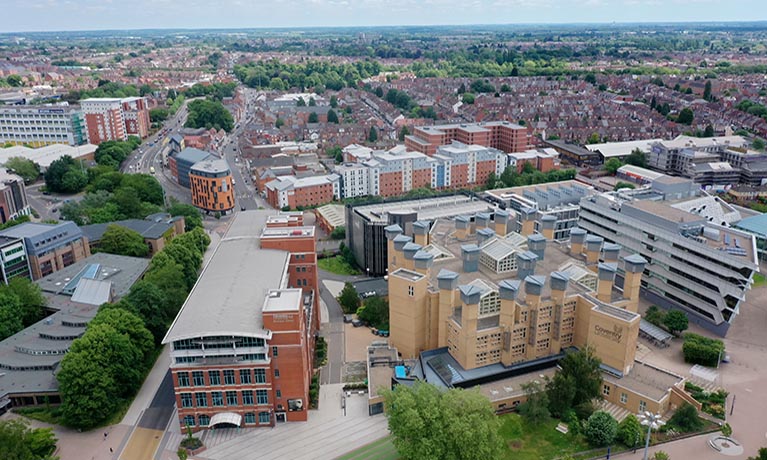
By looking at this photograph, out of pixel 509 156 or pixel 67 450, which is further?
pixel 509 156

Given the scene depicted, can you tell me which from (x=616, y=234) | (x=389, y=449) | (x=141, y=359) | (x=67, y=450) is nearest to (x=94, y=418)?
(x=67, y=450)

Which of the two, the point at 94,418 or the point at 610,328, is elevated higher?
the point at 610,328

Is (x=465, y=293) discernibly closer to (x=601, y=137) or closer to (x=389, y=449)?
(x=389, y=449)

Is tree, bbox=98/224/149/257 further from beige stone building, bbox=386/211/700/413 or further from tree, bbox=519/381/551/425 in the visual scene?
tree, bbox=519/381/551/425

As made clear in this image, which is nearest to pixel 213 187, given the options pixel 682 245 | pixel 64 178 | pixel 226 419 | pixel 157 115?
pixel 64 178

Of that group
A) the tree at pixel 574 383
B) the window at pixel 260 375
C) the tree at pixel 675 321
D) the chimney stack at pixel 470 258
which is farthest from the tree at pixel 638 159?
the window at pixel 260 375

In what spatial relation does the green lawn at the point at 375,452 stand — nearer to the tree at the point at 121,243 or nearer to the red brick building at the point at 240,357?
the red brick building at the point at 240,357

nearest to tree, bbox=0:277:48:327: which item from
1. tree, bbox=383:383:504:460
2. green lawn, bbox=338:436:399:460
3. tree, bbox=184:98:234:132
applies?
green lawn, bbox=338:436:399:460
